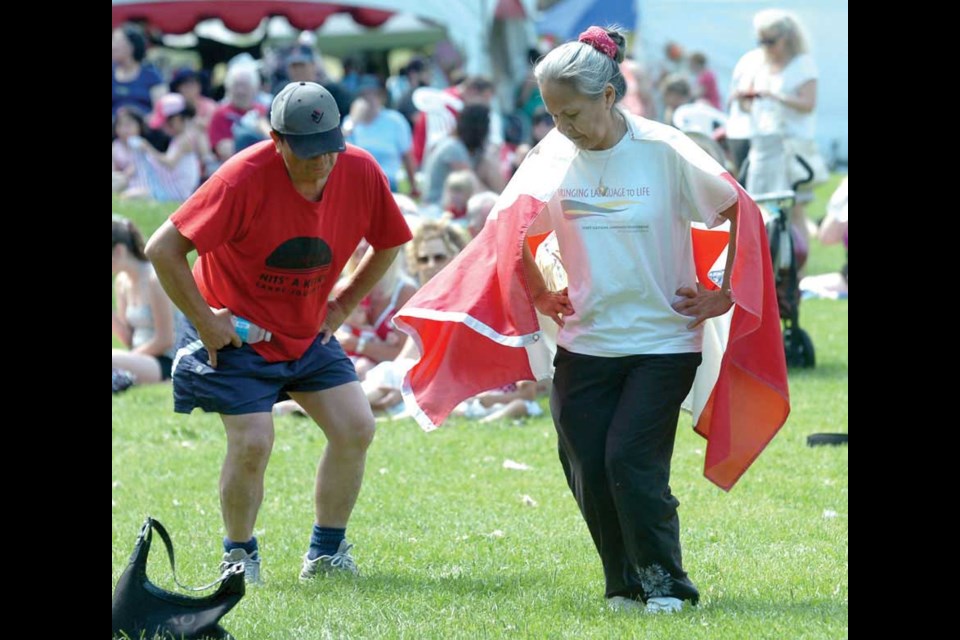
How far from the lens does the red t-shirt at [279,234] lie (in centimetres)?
538

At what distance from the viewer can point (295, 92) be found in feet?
17.7

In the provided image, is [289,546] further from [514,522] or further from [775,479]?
[775,479]

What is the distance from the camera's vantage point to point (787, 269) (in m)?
10.7

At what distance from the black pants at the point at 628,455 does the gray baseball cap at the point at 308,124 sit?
115 cm

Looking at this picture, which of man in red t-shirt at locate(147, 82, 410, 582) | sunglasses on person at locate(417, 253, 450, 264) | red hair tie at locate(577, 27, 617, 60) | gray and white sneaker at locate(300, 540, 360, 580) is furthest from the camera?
sunglasses on person at locate(417, 253, 450, 264)

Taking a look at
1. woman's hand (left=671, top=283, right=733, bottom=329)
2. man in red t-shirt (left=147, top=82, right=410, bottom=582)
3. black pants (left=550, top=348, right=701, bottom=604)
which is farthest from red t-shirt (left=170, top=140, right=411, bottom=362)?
woman's hand (left=671, top=283, right=733, bottom=329)

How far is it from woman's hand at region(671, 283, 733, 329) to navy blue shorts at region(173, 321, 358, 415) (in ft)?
4.92

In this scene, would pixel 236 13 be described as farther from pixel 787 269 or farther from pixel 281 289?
pixel 281 289

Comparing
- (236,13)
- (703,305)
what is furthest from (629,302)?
(236,13)

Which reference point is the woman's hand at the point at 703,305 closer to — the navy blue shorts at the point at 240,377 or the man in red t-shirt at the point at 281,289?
the man in red t-shirt at the point at 281,289

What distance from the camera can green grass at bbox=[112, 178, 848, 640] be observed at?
516 cm

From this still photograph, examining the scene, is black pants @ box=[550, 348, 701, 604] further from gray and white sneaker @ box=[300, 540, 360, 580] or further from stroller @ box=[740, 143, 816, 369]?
stroller @ box=[740, 143, 816, 369]

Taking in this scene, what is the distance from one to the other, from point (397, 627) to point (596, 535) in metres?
0.81
